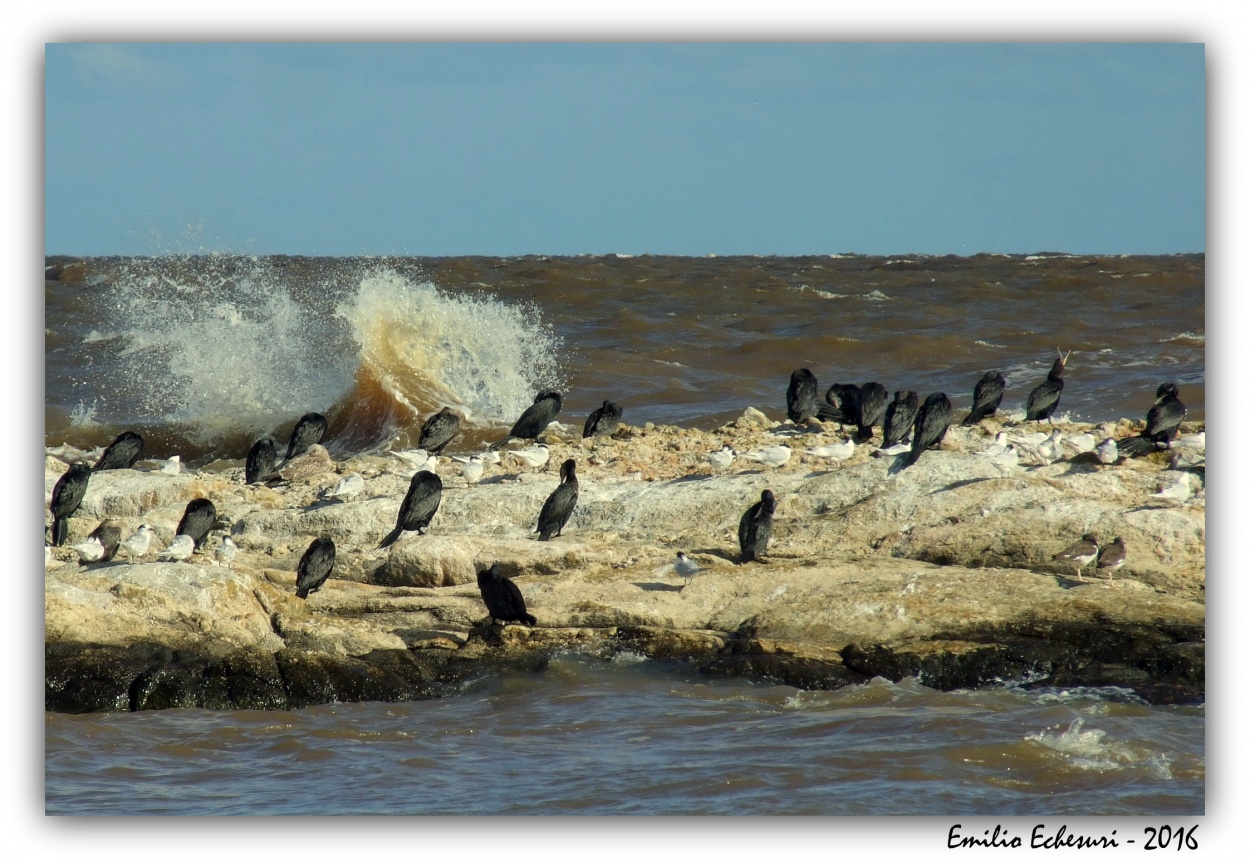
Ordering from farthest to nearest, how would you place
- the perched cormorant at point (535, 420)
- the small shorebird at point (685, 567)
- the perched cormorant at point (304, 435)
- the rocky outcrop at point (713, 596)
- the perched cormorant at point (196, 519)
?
the perched cormorant at point (535, 420) → the perched cormorant at point (304, 435) → the perched cormorant at point (196, 519) → the small shorebird at point (685, 567) → the rocky outcrop at point (713, 596)

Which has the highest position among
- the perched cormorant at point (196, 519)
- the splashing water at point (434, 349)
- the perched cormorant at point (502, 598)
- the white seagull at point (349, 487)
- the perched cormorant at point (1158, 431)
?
the splashing water at point (434, 349)

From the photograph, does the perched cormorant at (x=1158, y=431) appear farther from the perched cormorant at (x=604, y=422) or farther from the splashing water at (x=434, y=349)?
the splashing water at (x=434, y=349)

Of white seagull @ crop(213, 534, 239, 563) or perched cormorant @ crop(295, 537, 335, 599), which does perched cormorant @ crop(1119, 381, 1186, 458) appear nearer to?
perched cormorant @ crop(295, 537, 335, 599)

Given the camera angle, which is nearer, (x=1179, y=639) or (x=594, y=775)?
(x=594, y=775)

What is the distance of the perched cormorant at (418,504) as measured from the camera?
9.86 m

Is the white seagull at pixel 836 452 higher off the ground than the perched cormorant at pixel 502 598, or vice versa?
the white seagull at pixel 836 452

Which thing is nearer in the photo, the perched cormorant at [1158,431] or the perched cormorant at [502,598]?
the perched cormorant at [502,598]

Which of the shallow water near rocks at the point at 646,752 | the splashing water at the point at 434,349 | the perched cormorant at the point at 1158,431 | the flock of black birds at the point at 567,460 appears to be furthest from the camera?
the splashing water at the point at 434,349

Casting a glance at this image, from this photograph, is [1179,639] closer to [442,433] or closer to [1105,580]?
[1105,580]

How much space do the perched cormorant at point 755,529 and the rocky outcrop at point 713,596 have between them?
14 centimetres

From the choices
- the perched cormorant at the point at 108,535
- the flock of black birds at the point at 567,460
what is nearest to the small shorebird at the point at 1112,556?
the flock of black birds at the point at 567,460

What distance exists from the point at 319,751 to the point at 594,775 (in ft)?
5.01
